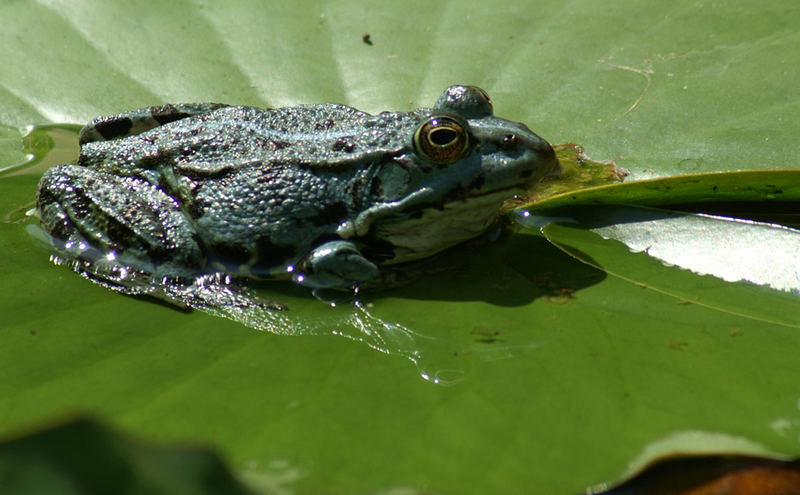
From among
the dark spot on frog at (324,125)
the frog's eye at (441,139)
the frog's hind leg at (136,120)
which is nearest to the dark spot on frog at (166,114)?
the frog's hind leg at (136,120)

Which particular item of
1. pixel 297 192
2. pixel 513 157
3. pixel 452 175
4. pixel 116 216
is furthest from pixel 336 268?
pixel 116 216

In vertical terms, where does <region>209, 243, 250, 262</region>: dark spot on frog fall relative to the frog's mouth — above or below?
below

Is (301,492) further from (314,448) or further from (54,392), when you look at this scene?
(54,392)

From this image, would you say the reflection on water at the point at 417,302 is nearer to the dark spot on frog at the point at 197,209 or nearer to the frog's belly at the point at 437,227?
the frog's belly at the point at 437,227

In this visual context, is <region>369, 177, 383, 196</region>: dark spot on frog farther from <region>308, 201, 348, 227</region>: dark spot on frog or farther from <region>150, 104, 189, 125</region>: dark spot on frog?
<region>150, 104, 189, 125</region>: dark spot on frog

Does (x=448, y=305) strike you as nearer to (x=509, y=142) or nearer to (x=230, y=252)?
(x=509, y=142)

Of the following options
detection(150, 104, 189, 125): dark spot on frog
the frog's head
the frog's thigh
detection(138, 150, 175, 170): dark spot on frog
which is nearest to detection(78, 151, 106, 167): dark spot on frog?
the frog's thigh

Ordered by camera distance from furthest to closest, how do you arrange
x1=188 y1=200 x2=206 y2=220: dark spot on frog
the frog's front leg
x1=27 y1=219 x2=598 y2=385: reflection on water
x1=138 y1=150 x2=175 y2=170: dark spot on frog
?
x1=138 y1=150 x2=175 y2=170: dark spot on frog
x1=188 y1=200 x2=206 y2=220: dark spot on frog
the frog's front leg
x1=27 y1=219 x2=598 y2=385: reflection on water
